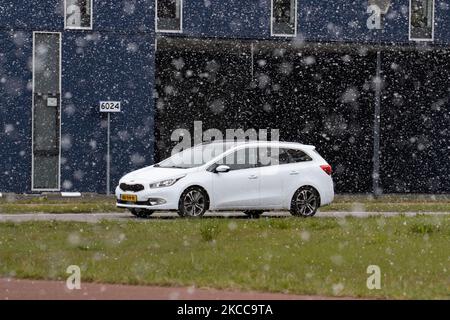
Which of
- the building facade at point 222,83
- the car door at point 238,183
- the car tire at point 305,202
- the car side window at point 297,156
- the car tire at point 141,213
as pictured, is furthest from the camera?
the building facade at point 222,83

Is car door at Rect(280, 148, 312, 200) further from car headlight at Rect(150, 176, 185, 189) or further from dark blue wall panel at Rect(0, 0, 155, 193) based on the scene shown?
dark blue wall panel at Rect(0, 0, 155, 193)

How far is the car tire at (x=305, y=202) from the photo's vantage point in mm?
21500

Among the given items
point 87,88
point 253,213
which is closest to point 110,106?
point 87,88

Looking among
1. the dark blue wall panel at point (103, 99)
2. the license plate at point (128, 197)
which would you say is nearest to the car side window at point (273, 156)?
the license plate at point (128, 197)

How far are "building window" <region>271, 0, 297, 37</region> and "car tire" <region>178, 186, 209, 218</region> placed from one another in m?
12.7

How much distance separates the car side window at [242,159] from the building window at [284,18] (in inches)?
454

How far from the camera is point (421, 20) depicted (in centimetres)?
3347

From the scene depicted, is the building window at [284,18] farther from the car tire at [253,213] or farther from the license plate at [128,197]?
the license plate at [128,197]

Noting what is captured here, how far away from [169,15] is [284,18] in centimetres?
361

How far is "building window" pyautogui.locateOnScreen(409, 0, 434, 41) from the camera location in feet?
109

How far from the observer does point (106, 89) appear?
3117 centimetres
